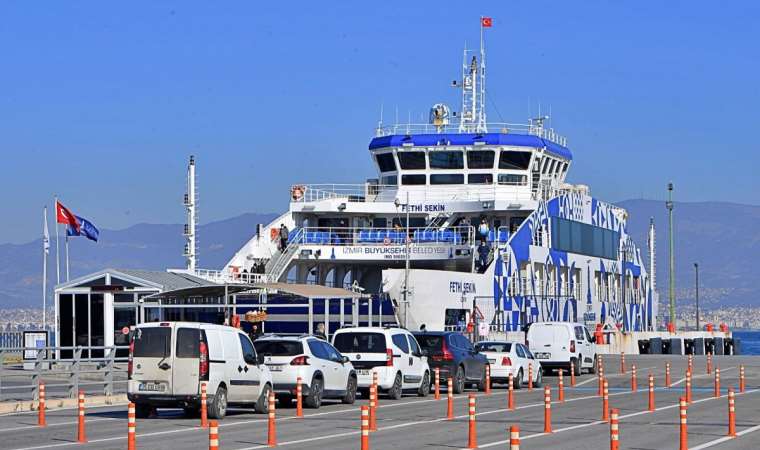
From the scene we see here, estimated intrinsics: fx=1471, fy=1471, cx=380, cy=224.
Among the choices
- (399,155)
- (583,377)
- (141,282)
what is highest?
(399,155)

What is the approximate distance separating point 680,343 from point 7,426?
A: 49721 millimetres

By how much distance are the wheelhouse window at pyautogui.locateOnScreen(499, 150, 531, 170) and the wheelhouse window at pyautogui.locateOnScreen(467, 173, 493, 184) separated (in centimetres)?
69

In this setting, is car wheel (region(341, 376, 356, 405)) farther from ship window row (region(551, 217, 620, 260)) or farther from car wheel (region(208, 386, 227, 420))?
ship window row (region(551, 217, 620, 260))

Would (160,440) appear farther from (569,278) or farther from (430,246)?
(569,278)

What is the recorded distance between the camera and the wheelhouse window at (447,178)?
63344 mm

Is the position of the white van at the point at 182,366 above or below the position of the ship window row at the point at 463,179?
below

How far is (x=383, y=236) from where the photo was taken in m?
60.7

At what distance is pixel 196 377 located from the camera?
25.0 metres

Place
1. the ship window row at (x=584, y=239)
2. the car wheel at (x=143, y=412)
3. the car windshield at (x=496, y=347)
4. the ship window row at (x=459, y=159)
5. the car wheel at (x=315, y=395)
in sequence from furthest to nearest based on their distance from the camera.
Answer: the ship window row at (x=584, y=239)
the ship window row at (x=459, y=159)
the car windshield at (x=496, y=347)
the car wheel at (x=315, y=395)
the car wheel at (x=143, y=412)

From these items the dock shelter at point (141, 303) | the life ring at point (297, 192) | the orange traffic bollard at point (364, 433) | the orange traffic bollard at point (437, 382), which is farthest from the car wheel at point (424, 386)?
the life ring at point (297, 192)

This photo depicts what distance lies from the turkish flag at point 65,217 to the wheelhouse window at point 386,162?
1661cm

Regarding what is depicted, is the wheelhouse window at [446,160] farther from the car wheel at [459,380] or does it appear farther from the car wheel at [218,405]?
the car wheel at [218,405]

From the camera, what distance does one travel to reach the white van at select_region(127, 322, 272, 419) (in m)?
25.0

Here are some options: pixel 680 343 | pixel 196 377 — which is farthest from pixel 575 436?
pixel 680 343
